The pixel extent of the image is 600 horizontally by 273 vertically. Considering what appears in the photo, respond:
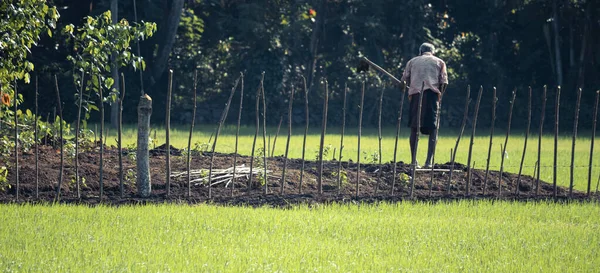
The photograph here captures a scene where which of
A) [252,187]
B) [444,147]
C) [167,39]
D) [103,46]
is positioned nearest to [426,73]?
[252,187]

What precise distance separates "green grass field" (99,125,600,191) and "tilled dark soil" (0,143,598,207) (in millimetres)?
1432

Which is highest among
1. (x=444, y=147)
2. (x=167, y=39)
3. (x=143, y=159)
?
(x=167, y=39)

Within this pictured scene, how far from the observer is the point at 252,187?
11.0 meters

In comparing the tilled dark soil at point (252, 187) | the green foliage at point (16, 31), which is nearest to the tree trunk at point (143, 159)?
the tilled dark soil at point (252, 187)

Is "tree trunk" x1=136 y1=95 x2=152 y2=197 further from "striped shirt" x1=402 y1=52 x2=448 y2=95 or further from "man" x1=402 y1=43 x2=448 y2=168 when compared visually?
"striped shirt" x1=402 y1=52 x2=448 y2=95

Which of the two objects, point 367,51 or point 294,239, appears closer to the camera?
point 294,239

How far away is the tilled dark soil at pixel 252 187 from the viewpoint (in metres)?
10.0

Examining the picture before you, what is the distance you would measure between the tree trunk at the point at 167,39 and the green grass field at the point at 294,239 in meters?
17.2

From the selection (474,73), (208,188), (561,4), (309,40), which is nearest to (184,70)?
(309,40)

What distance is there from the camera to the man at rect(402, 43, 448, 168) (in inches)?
490

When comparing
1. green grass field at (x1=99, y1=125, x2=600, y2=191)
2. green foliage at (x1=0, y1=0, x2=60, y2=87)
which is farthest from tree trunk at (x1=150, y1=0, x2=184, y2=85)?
green foliage at (x1=0, y1=0, x2=60, y2=87)

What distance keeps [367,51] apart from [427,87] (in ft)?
60.3

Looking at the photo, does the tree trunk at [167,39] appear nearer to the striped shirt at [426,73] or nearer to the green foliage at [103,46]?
the striped shirt at [426,73]

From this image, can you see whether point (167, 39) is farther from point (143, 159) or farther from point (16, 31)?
point (143, 159)
